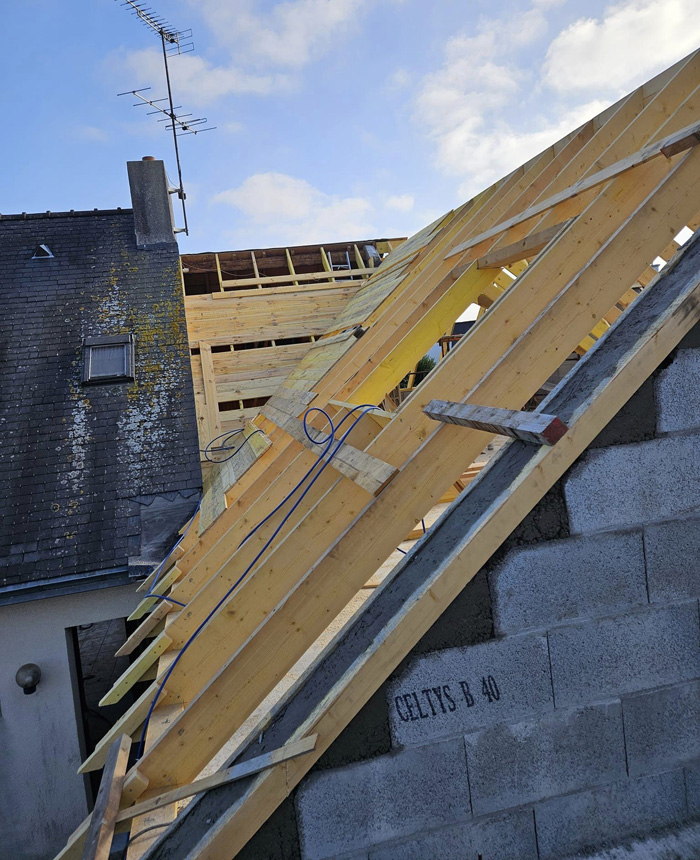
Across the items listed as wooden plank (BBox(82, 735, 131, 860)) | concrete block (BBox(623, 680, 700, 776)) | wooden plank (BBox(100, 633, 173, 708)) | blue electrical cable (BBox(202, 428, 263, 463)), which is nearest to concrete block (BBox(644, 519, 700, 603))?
concrete block (BBox(623, 680, 700, 776))

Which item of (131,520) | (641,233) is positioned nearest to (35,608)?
(131,520)

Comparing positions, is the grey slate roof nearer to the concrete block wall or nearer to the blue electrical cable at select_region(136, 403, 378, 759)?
the blue electrical cable at select_region(136, 403, 378, 759)

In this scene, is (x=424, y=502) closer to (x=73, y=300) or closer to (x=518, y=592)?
(x=518, y=592)

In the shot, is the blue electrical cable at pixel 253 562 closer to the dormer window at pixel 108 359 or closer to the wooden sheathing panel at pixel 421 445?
the wooden sheathing panel at pixel 421 445

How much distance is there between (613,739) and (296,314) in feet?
24.5

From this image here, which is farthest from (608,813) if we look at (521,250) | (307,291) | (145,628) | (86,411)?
(307,291)

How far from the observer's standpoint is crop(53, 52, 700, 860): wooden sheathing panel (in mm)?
2443

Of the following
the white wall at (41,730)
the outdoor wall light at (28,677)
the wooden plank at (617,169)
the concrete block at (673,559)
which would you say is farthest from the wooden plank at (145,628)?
the wooden plank at (617,169)

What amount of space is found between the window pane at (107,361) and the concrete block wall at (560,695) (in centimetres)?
646

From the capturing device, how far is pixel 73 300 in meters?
8.40

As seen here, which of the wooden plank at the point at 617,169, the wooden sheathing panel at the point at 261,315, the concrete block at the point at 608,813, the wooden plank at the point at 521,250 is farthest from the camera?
the wooden sheathing panel at the point at 261,315

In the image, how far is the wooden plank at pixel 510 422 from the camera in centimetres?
213

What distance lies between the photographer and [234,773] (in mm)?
2045

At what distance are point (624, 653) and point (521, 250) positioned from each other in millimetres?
2320
